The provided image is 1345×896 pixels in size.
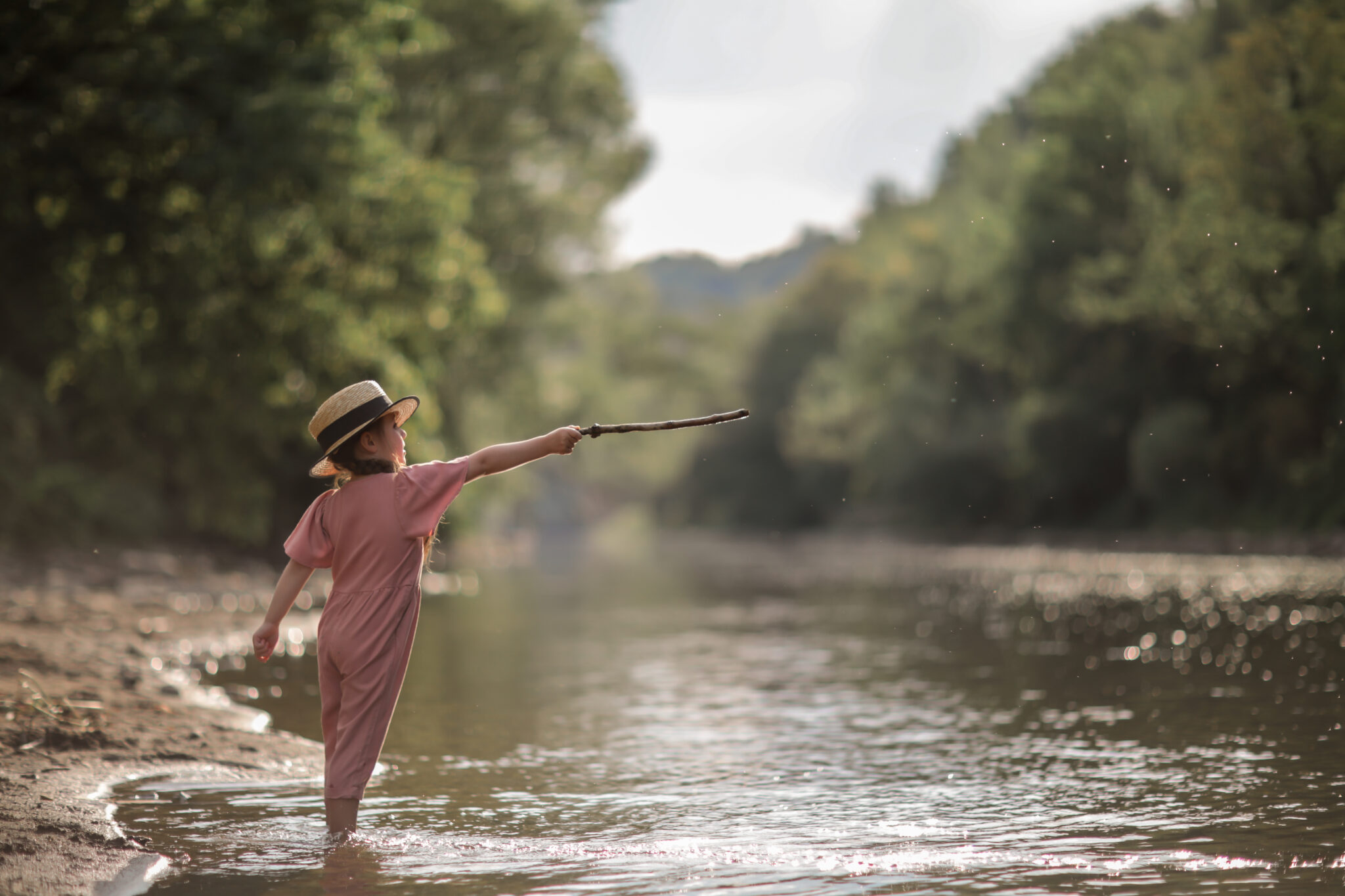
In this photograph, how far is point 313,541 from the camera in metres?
6.71

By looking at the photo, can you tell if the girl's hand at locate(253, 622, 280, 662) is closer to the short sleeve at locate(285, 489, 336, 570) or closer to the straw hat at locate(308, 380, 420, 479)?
the short sleeve at locate(285, 489, 336, 570)

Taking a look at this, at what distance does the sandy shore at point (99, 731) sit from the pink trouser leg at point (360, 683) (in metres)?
0.79

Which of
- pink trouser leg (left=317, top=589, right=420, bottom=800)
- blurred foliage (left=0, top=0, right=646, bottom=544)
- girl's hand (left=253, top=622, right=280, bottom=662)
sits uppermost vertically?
blurred foliage (left=0, top=0, right=646, bottom=544)

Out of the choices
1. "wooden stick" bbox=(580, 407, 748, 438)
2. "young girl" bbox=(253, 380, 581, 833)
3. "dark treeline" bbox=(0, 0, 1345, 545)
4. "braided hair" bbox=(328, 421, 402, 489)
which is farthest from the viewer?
"dark treeline" bbox=(0, 0, 1345, 545)

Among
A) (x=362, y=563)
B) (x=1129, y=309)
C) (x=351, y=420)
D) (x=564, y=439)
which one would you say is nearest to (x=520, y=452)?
(x=564, y=439)

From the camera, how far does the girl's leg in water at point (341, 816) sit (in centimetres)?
657

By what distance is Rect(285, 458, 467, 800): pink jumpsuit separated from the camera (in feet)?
21.8

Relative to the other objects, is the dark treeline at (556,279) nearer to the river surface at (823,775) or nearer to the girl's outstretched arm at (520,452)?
the river surface at (823,775)

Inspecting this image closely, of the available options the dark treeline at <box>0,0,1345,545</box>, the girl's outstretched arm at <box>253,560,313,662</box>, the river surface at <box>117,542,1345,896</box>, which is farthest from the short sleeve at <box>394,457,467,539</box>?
the dark treeline at <box>0,0,1345,545</box>

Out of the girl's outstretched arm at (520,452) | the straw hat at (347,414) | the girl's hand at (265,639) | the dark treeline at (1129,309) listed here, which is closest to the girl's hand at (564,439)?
the girl's outstretched arm at (520,452)

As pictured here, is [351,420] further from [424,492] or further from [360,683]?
[360,683]

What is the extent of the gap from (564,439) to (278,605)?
4.92 feet

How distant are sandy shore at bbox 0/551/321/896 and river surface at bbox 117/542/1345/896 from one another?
30 centimetres

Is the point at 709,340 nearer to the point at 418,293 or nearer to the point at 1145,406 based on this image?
the point at 1145,406
